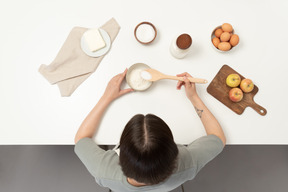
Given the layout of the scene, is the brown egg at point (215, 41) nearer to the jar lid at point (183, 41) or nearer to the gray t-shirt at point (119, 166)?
the jar lid at point (183, 41)

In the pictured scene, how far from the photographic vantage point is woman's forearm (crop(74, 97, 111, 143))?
669 mm

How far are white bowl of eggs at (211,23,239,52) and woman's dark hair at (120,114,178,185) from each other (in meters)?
0.50

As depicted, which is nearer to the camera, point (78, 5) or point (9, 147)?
point (78, 5)

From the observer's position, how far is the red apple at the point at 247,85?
0.71 m

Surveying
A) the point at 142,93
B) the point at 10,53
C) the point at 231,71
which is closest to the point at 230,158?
the point at 231,71

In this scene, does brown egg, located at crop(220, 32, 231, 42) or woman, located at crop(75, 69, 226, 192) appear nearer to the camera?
woman, located at crop(75, 69, 226, 192)

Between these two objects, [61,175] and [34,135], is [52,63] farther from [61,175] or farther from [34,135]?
[61,175]

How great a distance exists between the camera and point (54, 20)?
0.80m

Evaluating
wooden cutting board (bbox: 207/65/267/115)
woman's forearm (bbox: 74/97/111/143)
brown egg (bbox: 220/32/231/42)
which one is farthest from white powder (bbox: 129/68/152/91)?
brown egg (bbox: 220/32/231/42)

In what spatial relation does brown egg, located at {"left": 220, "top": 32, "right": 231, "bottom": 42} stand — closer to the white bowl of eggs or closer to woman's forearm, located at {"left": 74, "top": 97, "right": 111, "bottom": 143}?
the white bowl of eggs

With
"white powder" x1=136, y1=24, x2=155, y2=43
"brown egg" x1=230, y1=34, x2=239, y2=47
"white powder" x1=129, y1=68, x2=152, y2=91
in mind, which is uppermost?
"white powder" x1=136, y1=24, x2=155, y2=43

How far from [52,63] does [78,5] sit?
281 mm

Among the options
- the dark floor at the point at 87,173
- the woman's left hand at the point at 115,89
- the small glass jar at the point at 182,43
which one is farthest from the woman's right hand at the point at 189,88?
the dark floor at the point at 87,173

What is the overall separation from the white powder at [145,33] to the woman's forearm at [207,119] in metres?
0.30
